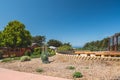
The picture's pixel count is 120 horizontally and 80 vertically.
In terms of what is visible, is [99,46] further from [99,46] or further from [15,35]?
[15,35]

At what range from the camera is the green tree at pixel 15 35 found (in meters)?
29.8

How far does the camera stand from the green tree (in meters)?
29.8

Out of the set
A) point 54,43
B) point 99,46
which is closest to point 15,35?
point 99,46

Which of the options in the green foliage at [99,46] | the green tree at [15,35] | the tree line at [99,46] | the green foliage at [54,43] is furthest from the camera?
the green foliage at [54,43]

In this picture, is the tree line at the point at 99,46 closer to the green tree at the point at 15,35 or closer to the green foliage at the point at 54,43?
the green tree at the point at 15,35

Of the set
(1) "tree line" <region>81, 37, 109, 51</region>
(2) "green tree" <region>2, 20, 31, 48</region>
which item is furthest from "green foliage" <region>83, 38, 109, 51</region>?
(2) "green tree" <region>2, 20, 31, 48</region>

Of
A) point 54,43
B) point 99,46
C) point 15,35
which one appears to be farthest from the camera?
point 54,43

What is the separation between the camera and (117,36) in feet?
64.1

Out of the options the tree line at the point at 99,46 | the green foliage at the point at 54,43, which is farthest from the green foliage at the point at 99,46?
the green foliage at the point at 54,43

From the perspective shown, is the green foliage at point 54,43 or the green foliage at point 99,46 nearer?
the green foliage at point 99,46

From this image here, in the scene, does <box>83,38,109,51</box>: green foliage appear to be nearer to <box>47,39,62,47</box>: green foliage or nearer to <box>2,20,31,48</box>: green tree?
<box>2,20,31,48</box>: green tree

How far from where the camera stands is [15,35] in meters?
30.1

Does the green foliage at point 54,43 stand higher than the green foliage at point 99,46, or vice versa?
the green foliage at point 54,43

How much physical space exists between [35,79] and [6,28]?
2437 centimetres
